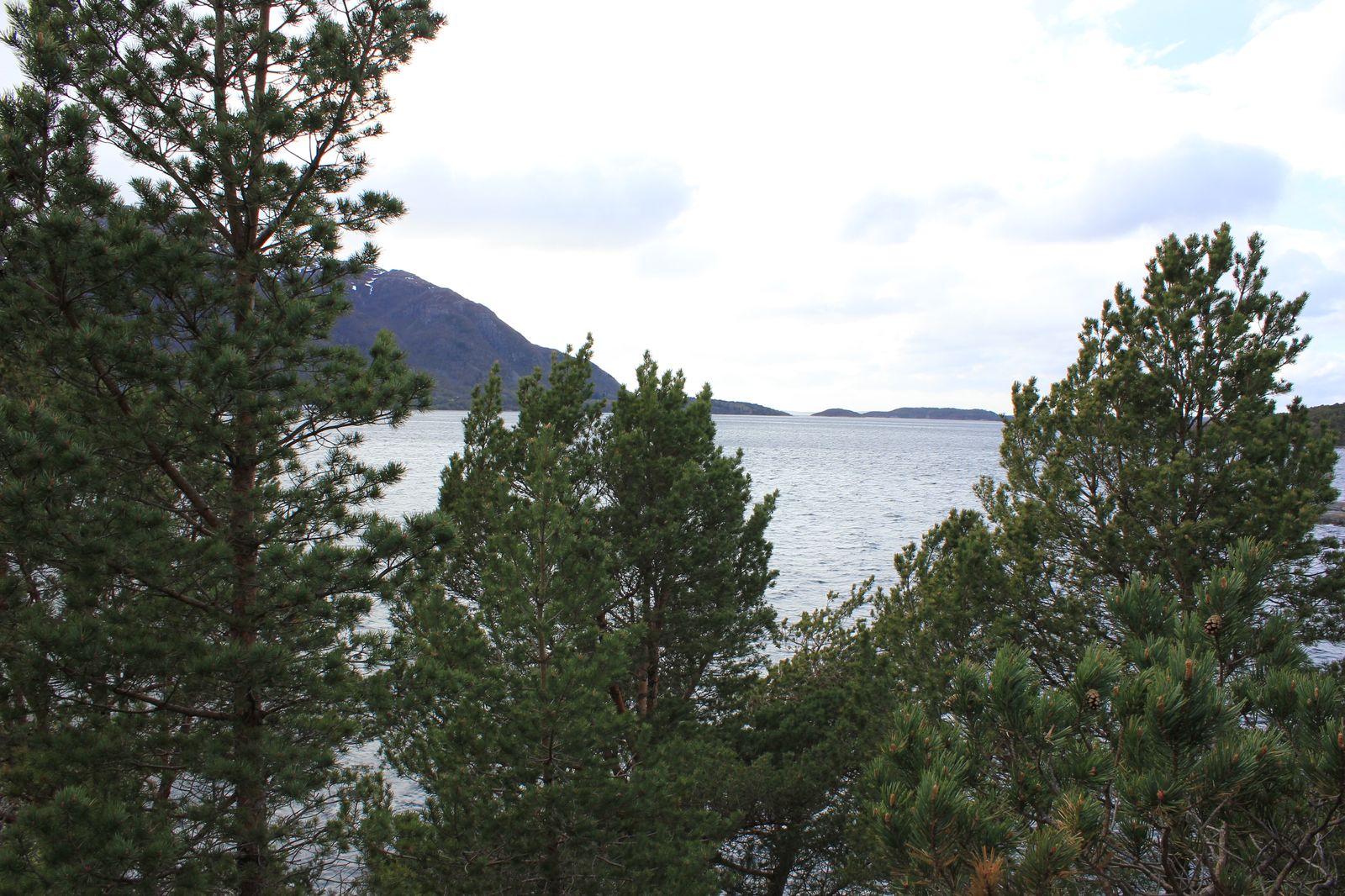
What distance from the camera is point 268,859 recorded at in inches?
299

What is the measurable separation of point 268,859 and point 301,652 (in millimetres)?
1990

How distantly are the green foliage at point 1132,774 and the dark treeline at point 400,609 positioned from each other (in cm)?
2

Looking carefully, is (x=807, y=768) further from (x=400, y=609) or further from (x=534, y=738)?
(x=400, y=609)

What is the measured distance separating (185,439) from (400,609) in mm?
5540

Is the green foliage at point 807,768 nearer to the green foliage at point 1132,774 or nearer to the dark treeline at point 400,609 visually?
the dark treeline at point 400,609

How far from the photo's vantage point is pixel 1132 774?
3465 millimetres

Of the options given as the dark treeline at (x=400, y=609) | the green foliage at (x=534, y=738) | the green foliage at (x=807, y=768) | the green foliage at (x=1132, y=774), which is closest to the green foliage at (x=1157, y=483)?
the dark treeline at (x=400, y=609)

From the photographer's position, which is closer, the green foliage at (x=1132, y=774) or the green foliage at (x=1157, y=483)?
the green foliage at (x=1132, y=774)

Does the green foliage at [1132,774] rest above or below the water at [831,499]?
above

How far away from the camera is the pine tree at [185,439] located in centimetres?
662

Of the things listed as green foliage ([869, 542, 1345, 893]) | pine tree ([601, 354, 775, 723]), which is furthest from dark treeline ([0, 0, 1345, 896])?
pine tree ([601, 354, 775, 723])

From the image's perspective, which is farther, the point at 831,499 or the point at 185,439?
the point at 831,499

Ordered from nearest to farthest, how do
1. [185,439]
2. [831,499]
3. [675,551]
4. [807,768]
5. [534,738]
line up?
[185,439]
[534,738]
[807,768]
[675,551]
[831,499]

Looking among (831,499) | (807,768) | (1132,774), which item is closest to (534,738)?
(807,768)
